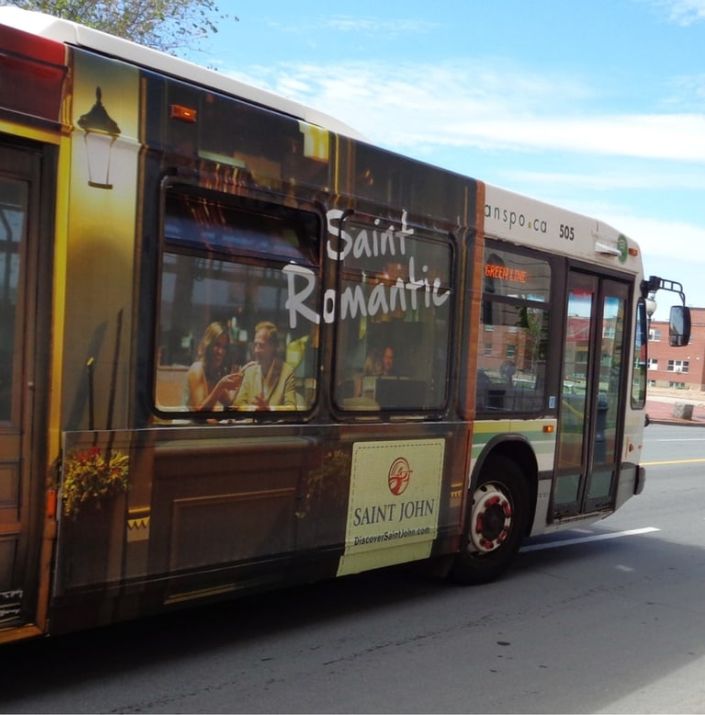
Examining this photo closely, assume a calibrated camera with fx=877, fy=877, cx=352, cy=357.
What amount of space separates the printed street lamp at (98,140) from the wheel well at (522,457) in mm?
3579

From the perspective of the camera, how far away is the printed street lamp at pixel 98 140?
13.1ft

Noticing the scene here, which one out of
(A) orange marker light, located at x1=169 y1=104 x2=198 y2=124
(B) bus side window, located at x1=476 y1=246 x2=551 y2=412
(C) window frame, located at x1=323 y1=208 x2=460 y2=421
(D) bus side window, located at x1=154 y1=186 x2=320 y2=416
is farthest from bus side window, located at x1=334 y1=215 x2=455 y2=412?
(A) orange marker light, located at x1=169 y1=104 x2=198 y2=124

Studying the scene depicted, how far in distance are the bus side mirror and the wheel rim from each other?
305 centimetres

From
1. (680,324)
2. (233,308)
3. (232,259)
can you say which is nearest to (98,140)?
(232,259)

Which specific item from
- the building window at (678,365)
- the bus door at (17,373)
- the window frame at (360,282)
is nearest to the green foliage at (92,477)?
the bus door at (17,373)

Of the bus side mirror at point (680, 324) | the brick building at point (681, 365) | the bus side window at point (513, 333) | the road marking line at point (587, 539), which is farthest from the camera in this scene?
the brick building at point (681, 365)

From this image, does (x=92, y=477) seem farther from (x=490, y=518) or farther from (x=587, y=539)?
(x=587, y=539)

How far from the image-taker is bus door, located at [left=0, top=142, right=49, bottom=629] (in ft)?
12.4

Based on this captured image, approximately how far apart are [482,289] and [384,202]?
48.3 inches

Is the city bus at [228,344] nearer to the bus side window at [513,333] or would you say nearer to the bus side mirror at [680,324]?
the bus side window at [513,333]

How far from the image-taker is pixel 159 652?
195 inches

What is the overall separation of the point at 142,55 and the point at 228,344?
4.94 feet

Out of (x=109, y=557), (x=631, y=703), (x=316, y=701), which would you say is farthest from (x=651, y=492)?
(x=109, y=557)

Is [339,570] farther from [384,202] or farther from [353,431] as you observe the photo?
[384,202]
